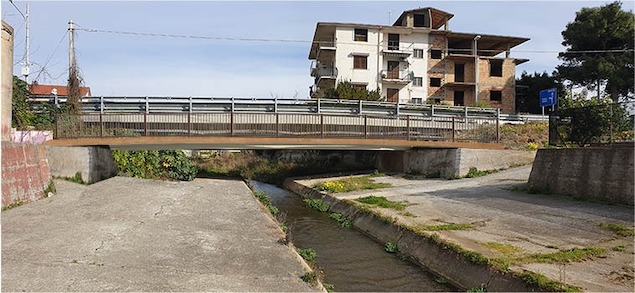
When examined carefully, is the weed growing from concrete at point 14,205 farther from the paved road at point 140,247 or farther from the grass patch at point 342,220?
the grass patch at point 342,220

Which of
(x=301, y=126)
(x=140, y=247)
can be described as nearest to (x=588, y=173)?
(x=140, y=247)

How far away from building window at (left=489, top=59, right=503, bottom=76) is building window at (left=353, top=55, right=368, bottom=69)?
14.2 metres

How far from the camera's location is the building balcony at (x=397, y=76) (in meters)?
47.0

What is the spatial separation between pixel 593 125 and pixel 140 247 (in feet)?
49.4

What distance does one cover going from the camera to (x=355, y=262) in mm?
9609

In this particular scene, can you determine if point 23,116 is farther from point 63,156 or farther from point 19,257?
point 19,257

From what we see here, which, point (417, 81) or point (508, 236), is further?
point (417, 81)

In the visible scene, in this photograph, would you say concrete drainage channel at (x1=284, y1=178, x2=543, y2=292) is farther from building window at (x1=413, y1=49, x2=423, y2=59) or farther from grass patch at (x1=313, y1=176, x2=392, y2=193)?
building window at (x1=413, y1=49, x2=423, y2=59)

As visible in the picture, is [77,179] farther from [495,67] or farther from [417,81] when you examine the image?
[495,67]

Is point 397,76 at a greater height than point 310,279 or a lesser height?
greater

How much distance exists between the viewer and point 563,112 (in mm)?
17625

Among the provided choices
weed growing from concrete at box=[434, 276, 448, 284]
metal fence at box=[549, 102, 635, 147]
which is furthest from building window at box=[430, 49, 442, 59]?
weed growing from concrete at box=[434, 276, 448, 284]

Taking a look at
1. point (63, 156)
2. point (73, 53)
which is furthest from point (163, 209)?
point (73, 53)

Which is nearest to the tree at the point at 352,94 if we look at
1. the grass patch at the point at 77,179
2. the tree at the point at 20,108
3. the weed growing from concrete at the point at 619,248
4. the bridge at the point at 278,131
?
the bridge at the point at 278,131
